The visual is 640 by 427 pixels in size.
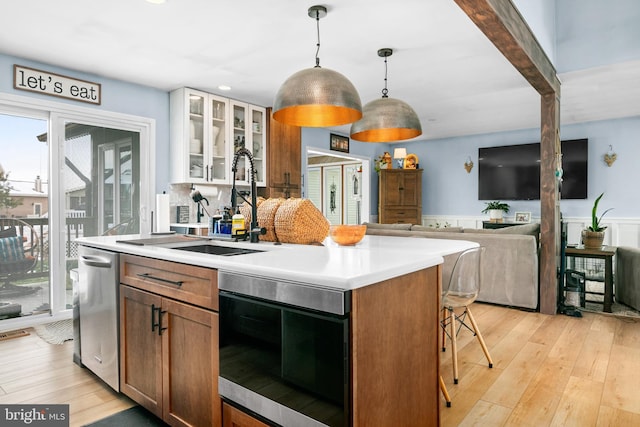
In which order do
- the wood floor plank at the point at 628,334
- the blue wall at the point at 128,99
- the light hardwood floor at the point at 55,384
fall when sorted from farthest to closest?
the blue wall at the point at 128,99, the wood floor plank at the point at 628,334, the light hardwood floor at the point at 55,384

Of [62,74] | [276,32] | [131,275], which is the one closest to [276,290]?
[131,275]

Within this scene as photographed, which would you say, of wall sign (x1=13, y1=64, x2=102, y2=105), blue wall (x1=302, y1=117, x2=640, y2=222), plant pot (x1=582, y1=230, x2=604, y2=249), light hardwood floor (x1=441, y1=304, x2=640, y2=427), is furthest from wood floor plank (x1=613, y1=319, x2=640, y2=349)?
wall sign (x1=13, y1=64, x2=102, y2=105)

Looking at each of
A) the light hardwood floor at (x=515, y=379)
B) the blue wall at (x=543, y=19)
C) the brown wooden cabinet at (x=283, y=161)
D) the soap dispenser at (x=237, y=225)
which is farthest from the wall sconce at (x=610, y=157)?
the soap dispenser at (x=237, y=225)

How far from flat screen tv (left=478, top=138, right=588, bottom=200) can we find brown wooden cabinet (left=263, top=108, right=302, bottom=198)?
3753 mm

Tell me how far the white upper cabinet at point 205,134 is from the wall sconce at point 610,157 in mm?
5531

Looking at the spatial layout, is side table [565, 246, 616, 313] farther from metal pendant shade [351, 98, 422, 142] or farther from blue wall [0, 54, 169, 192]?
blue wall [0, 54, 169, 192]

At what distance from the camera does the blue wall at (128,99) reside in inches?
137

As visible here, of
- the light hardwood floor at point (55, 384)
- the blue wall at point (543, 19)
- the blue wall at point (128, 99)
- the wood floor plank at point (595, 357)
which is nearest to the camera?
the light hardwood floor at point (55, 384)

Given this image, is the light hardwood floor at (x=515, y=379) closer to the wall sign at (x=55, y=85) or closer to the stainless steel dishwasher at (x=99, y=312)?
the stainless steel dishwasher at (x=99, y=312)

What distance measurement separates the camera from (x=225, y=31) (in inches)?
120

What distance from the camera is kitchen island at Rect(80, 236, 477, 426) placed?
3.87 ft

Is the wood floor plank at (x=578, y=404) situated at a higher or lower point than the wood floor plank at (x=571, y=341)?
lower

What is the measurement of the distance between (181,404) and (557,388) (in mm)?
2080

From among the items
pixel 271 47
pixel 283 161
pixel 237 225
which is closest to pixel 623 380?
pixel 237 225
